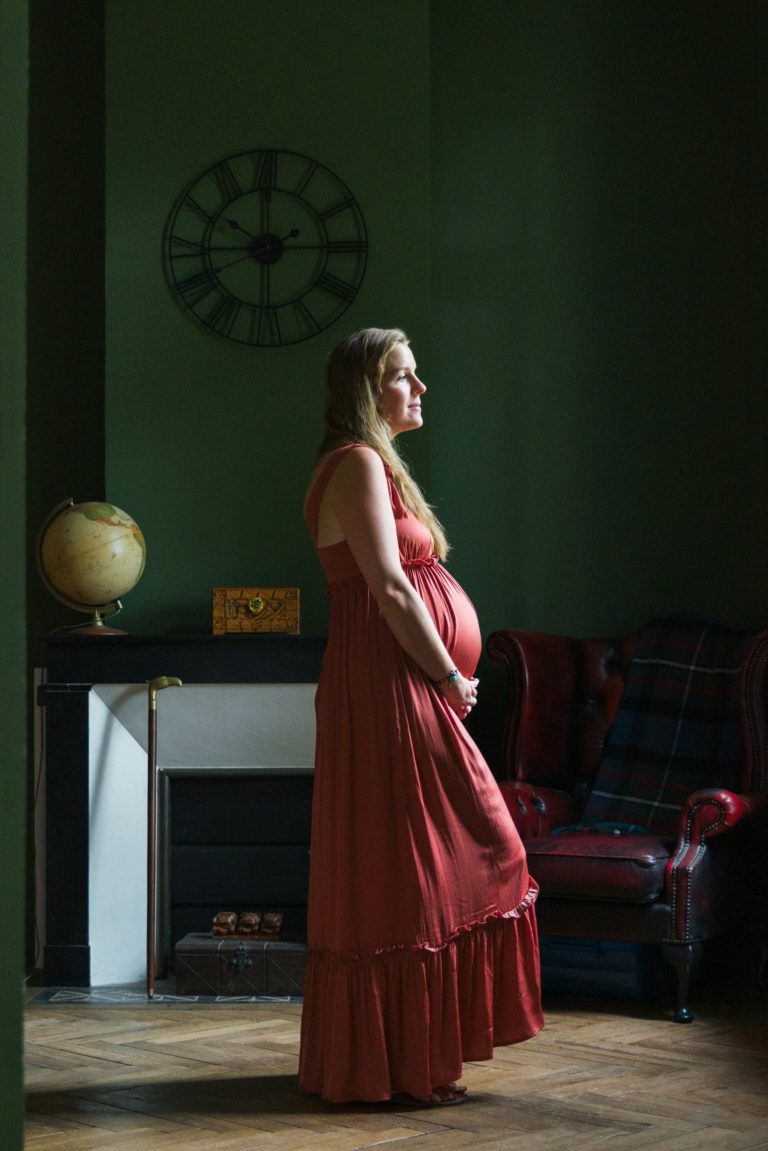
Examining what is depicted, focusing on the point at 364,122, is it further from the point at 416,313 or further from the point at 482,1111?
the point at 482,1111

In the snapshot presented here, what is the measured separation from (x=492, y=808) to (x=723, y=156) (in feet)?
9.14

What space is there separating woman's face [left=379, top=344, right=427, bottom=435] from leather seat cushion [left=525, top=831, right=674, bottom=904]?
4.46ft

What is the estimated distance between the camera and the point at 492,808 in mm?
2652

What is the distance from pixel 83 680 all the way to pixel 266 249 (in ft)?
4.89

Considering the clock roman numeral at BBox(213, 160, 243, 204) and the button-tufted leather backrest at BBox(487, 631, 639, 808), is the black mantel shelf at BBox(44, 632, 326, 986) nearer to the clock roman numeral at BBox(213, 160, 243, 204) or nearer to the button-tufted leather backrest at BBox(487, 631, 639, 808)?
the button-tufted leather backrest at BBox(487, 631, 639, 808)

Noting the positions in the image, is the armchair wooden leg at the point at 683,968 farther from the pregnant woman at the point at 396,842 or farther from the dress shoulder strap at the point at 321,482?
the dress shoulder strap at the point at 321,482

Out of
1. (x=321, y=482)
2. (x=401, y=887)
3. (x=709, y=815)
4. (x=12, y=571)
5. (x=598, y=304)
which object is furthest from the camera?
(x=598, y=304)

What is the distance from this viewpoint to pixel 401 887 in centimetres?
257

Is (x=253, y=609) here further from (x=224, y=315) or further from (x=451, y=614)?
(x=451, y=614)

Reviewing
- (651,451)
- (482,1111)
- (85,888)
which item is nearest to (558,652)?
(651,451)

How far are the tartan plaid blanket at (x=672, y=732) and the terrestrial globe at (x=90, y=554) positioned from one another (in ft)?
4.99

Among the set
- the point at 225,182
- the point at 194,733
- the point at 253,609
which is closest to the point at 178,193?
the point at 225,182

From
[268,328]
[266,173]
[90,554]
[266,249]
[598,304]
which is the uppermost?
[266,173]

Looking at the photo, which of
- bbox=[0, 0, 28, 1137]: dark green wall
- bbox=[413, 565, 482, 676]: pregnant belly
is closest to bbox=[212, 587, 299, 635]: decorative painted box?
bbox=[413, 565, 482, 676]: pregnant belly
